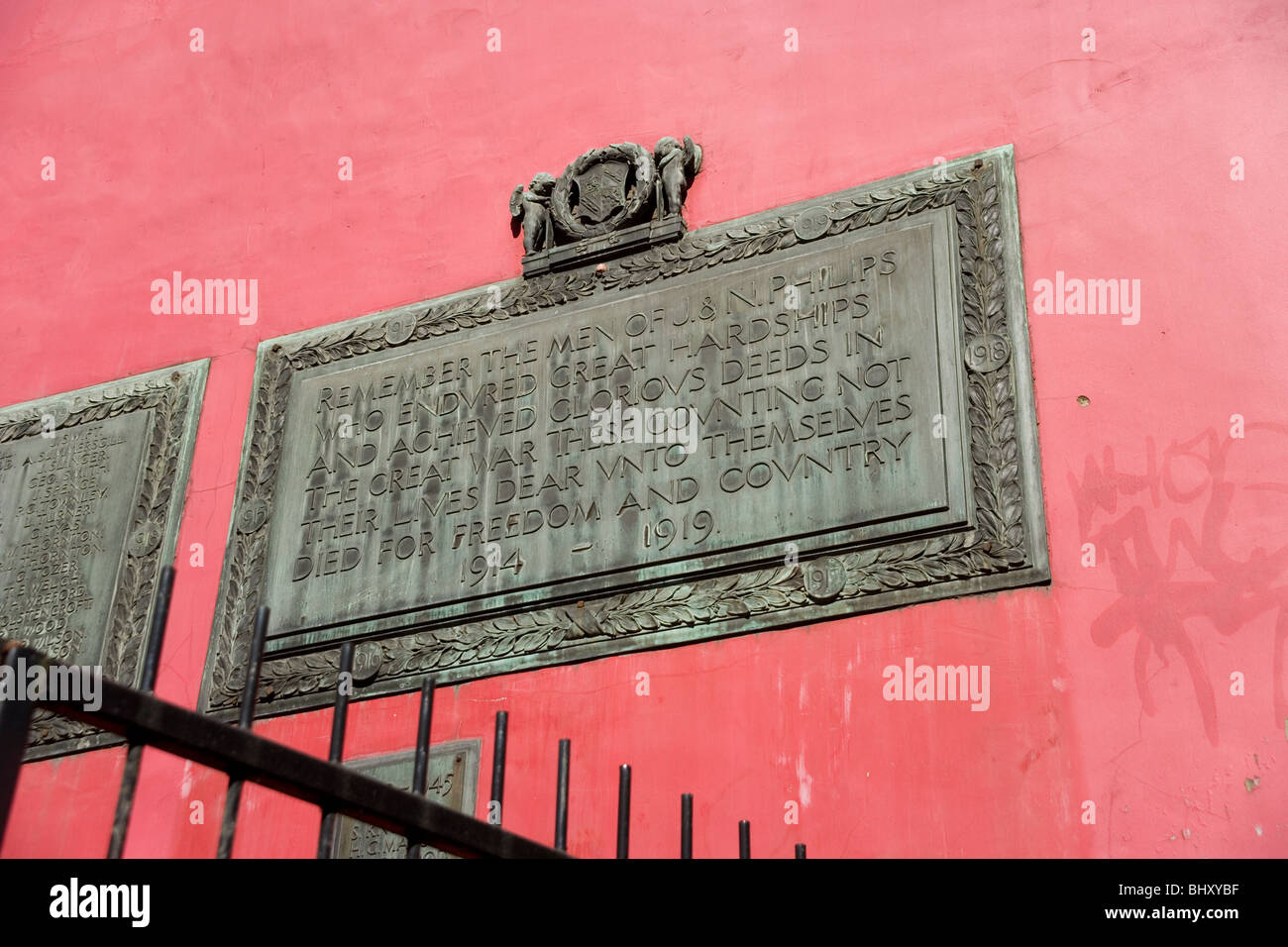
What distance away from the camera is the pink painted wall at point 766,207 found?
11.4 feet

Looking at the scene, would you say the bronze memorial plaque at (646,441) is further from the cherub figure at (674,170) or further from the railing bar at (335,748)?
the railing bar at (335,748)

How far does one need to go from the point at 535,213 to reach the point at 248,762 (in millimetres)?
3256

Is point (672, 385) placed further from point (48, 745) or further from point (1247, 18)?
point (48, 745)

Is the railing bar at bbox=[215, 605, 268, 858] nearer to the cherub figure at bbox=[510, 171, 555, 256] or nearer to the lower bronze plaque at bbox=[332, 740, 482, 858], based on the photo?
the lower bronze plaque at bbox=[332, 740, 482, 858]

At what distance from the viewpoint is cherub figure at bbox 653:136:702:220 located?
469 centimetres

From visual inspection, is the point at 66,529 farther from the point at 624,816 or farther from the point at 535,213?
the point at 624,816

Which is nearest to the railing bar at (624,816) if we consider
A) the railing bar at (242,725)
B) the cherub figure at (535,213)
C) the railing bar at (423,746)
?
the railing bar at (423,746)

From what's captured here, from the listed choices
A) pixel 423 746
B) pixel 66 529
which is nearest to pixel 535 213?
pixel 66 529

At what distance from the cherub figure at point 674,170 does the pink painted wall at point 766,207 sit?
7cm

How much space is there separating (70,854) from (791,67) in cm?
324
